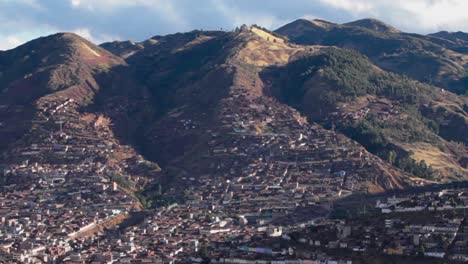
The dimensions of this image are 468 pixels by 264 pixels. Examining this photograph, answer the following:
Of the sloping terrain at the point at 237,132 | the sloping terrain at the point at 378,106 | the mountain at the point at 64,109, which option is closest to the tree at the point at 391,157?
the sloping terrain at the point at 378,106

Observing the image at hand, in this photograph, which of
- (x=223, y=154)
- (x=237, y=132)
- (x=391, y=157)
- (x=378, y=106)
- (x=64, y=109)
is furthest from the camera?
(x=378, y=106)

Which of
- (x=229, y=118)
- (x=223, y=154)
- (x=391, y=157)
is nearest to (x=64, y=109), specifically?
(x=229, y=118)

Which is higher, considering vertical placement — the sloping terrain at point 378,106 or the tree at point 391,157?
the sloping terrain at point 378,106

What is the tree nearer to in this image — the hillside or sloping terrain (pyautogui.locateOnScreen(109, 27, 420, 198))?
the hillside

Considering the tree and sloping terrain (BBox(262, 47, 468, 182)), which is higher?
sloping terrain (BBox(262, 47, 468, 182))

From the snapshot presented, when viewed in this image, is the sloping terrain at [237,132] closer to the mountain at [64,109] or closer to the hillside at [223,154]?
the hillside at [223,154]

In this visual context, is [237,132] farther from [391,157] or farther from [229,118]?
[391,157]

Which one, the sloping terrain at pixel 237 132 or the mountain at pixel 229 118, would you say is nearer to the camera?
the sloping terrain at pixel 237 132

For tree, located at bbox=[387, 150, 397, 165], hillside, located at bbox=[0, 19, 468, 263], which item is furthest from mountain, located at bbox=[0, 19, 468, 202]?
hillside, located at bbox=[0, 19, 468, 263]

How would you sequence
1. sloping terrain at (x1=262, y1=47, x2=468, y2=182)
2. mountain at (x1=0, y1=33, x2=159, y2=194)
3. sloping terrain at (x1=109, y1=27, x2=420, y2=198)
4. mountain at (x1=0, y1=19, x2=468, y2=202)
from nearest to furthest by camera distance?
sloping terrain at (x1=109, y1=27, x2=420, y2=198)
mountain at (x1=0, y1=19, x2=468, y2=202)
mountain at (x1=0, y1=33, x2=159, y2=194)
sloping terrain at (x1=262, y1=47, x2=468, y2=182)

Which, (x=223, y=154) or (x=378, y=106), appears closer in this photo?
(x=223, y=154)

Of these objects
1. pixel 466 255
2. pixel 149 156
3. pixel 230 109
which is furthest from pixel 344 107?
pixel 466 255
